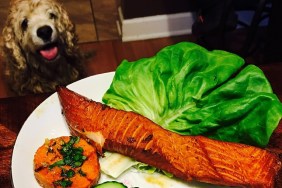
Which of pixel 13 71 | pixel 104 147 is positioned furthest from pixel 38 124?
pixel 13 71

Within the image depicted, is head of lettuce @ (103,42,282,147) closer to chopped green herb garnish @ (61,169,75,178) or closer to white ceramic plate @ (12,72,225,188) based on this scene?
white ceramic plate @ (12,72,225,188)

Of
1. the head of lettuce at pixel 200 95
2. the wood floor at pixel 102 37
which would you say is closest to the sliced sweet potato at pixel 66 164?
the head of lettuce at pixel 200 95

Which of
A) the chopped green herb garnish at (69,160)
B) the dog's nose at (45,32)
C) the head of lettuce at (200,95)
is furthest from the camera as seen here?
the dog's nose at (45,32)

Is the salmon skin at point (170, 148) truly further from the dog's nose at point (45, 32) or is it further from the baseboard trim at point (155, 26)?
the baseboard trim at point (155, 26)

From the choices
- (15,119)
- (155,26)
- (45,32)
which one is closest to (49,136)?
(15,119)

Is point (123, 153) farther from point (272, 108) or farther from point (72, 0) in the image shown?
point (72, 0)

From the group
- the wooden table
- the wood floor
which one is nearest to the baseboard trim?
the wood floor
